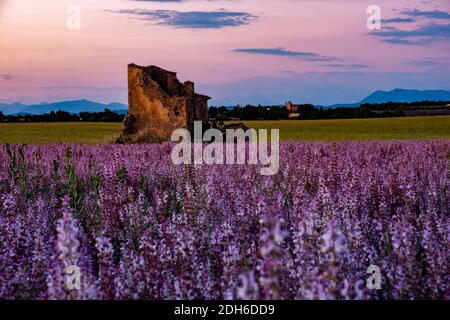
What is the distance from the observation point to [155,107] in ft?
68.8

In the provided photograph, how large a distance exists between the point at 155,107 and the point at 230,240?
17.3 meters

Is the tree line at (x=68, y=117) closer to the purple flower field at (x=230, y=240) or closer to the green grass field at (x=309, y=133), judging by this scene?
the green grass field at (x=309, y=133)

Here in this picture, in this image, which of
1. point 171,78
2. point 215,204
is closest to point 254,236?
point 215,204

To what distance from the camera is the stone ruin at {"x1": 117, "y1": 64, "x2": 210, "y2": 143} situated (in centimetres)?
2041

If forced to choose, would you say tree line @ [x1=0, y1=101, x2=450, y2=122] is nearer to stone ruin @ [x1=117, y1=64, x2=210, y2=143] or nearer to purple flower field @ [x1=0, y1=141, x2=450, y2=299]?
stone ruin @ [x1=117, y1=64, x2=210, y2=143]

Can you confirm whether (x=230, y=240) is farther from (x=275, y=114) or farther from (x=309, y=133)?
(x=275, y=114)

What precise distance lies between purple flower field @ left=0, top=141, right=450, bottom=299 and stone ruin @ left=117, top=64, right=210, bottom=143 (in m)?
12.7

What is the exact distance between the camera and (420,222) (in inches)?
193

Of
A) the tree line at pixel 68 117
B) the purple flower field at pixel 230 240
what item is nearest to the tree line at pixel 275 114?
the tree line at pixel 68 117

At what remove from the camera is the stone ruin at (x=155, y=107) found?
66.9ft

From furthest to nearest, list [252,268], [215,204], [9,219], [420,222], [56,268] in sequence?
[215,204] → [420,222] → [9,219] → [252,268] → [56,268]

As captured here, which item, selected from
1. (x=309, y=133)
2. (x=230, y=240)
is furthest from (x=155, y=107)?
(x=230, y=240)

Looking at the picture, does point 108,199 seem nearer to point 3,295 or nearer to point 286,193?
point 286,193

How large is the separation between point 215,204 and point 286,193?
1040 mm
